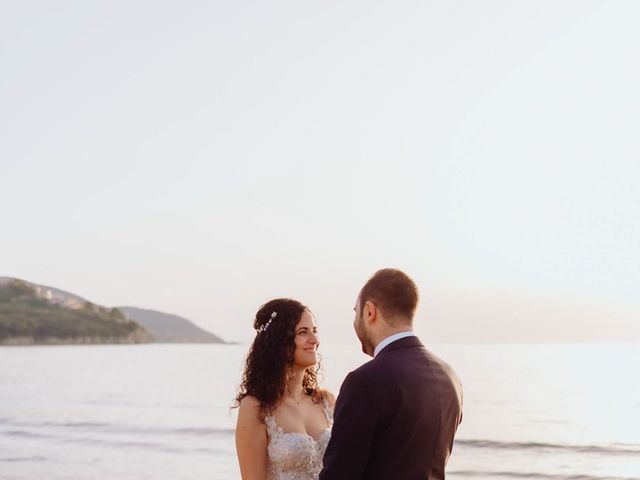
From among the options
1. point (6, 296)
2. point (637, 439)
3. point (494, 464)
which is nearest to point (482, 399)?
point (637, 439)

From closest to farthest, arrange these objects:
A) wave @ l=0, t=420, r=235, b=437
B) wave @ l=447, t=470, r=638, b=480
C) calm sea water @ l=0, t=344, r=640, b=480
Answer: wave @ l=447, t=470, r=638, b=480
calm sea water @ l=0, t=344, r=640, b=480
wave @ l=0, t=420, r=235, b=437

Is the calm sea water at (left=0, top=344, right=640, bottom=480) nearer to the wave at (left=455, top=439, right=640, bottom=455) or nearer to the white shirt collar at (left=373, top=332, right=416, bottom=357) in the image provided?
the wave at (left=455, top=439, right=640, bottom=455)

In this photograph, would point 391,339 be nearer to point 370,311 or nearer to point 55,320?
point 370,311

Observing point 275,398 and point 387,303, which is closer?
point 387,303

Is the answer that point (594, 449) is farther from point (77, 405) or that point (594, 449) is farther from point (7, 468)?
point (77, 405)

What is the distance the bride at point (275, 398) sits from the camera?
4660 mm

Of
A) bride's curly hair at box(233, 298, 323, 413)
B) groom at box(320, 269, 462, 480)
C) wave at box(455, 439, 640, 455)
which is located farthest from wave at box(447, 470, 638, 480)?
groom at box(320, 269, 462, 480)

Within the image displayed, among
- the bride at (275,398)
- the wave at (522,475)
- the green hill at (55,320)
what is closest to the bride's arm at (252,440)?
the bride at (275,398)

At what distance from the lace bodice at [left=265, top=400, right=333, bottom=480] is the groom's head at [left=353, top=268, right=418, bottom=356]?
147cm

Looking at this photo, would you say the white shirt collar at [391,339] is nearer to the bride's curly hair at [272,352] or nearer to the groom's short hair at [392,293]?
the groom's short hair at [392,293]

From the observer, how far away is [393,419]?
3.23 m

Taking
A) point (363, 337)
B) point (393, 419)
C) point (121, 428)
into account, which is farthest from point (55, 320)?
point (393, 419)

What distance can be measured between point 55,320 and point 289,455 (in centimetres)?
13497

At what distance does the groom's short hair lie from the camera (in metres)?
3.33
